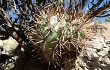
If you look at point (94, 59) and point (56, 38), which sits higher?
point (56, 38)

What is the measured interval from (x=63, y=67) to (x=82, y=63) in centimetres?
48

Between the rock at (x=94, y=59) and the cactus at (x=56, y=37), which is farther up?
the cactus at (x=56, y=37)

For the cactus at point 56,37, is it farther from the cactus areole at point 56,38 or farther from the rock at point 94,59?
the rock at point 94,59

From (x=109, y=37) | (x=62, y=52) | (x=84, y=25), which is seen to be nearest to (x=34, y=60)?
(x=62, y=52)

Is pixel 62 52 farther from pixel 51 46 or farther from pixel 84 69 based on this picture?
pixel 84 69

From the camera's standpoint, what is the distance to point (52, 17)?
3.20m

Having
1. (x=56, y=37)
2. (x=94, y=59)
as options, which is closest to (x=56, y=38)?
(x=56, y=37)

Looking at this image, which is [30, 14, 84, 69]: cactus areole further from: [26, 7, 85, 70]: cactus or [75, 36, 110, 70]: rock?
[75, 36, 110, 70]: rock

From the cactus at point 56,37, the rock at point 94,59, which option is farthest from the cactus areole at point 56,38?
the rock at point 94,59

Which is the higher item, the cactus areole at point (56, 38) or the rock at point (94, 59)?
the cactus areole at point (56, 38)

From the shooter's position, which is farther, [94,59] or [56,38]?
[94,59]

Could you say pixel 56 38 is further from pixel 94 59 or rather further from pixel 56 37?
pixel 94 59

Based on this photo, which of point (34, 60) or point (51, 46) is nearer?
point (51, 46)

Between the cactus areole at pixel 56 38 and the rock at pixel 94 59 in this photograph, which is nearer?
the cactus areole at pixel 56 38
